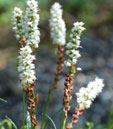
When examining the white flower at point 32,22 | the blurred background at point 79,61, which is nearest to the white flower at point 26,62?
the white flower at point 32,22

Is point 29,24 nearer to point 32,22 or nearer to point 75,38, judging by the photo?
point 32,22

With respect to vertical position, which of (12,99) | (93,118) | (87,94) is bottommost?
(87,94)

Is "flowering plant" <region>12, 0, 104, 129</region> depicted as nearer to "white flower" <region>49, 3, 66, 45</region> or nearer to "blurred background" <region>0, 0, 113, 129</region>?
"white flower" <region>49, 3, 66, 45</region>

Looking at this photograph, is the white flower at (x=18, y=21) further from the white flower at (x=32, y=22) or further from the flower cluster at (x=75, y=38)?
the flower cluster at (x=75, y=38)

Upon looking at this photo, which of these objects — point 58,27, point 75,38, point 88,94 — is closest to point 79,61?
point 88,94

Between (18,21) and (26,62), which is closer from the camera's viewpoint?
(26,62)

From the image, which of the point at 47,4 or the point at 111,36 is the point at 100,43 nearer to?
the point at 111,36

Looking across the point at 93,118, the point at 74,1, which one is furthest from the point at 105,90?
the point at 74,1

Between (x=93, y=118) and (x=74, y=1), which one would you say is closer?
(x=93, y=118)
